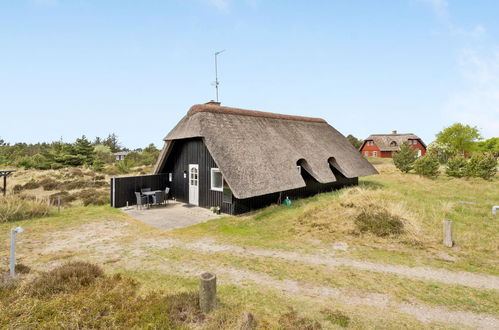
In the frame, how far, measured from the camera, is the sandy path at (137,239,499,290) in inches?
227

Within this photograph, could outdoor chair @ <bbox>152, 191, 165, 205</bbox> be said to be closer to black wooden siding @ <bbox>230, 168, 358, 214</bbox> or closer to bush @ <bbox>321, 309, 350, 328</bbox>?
black wooden siding @ <bbox>230, 168, 358, 214</bbox>

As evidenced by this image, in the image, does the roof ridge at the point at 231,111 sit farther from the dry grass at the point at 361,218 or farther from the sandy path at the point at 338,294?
the sandy path at the point at 338,294

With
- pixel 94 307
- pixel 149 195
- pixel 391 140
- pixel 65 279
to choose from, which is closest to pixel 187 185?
pixel 149 195

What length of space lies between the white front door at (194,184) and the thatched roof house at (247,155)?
0.29 ft

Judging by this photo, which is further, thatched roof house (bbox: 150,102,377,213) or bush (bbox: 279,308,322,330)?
thatched roof house (bbox: 150,102,377,213)

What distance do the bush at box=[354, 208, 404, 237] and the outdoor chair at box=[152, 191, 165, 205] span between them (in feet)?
32.2

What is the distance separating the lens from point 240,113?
15.1m

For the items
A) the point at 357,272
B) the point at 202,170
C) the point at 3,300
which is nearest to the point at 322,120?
the point at 202,170

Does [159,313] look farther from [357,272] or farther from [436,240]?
[436,240]

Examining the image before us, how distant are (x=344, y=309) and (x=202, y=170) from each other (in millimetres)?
10034

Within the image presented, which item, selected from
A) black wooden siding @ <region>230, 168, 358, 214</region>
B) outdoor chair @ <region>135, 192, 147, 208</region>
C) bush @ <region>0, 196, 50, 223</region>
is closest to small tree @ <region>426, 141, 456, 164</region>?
black wooden siding @ <region>230, 168, 358, 214</region>

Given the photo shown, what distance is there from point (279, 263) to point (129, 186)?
10608 millimetres

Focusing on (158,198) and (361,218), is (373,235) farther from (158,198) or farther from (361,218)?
(158,198)

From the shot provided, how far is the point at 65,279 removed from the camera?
17.3ft
